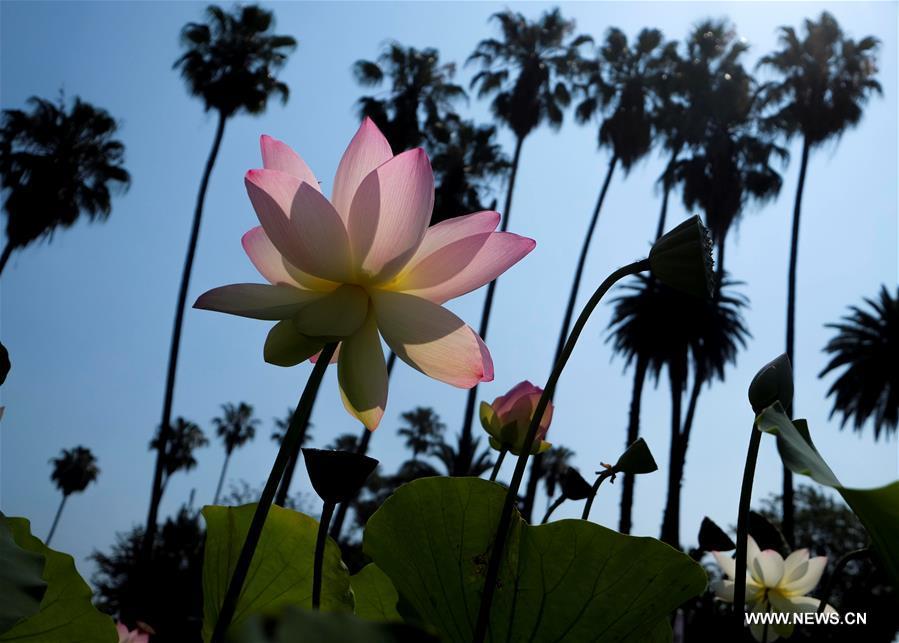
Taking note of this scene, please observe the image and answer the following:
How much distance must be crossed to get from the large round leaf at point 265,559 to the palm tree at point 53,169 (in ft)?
45.9

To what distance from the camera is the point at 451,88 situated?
14.8 m

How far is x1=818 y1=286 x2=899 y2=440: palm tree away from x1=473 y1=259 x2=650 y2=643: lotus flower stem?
18999 millimetres

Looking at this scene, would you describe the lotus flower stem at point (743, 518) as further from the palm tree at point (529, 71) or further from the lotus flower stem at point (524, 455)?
the palm tree at point (529, 71)

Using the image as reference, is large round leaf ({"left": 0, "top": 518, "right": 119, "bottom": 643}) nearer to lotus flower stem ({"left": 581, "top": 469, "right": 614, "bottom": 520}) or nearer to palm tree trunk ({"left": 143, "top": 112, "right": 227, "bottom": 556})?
lotus flower stem ({"left": 581, "top": 469, "right": 614, "bottom": 520})

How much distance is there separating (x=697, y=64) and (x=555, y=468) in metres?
14.4

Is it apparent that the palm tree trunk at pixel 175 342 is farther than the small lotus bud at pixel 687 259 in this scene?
Yes

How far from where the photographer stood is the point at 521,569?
2.14ft

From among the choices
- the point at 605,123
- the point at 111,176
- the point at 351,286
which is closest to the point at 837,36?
the point at 605,123

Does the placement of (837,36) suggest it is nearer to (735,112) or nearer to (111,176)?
(735,112)

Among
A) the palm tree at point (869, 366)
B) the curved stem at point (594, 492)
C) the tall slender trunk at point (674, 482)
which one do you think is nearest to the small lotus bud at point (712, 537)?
the curved stem at point (594, 492)

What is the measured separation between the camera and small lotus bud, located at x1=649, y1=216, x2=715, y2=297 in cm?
50

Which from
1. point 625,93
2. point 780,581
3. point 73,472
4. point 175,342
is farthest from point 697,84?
point 73,472

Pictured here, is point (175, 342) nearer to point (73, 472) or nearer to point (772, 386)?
point (772, 386)

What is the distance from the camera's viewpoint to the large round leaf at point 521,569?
2.05 feet
